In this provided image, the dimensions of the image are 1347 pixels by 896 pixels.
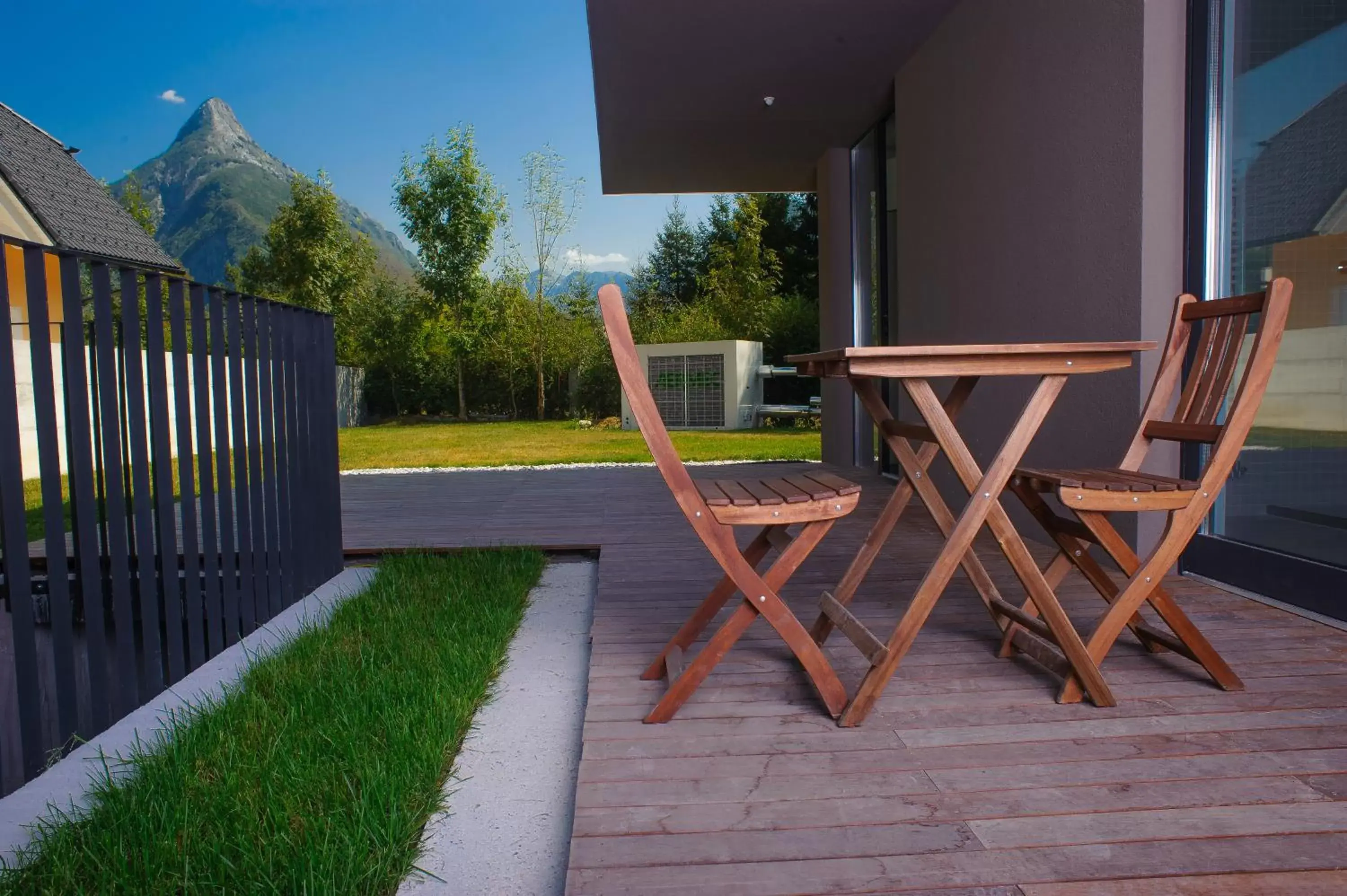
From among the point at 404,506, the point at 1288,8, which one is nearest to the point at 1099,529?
the point at 1288,8

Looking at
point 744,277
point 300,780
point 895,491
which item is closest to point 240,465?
point 300,780

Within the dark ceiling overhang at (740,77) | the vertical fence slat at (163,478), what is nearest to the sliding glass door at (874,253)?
the dark ceiling overhang at (740,77)

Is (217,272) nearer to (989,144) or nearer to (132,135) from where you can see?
(132,135)

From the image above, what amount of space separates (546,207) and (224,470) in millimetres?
16180

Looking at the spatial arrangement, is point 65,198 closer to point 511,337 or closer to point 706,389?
point 511,337

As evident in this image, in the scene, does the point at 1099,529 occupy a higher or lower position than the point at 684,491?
lower

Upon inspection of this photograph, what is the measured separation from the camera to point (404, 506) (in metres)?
5.87

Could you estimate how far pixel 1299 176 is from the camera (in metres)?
2.73

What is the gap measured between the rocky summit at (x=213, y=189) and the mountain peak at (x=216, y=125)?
66 millimetres

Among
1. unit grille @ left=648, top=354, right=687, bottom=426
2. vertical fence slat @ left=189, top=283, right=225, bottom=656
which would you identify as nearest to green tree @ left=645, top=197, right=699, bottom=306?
unit grille @ left=648, top=354, right=687, bottom=426

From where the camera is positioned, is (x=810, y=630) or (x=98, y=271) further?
(x=810, y=630)

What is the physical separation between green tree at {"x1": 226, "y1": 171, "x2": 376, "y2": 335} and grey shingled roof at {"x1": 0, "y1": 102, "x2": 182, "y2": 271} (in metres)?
2.36

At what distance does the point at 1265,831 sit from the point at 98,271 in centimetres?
274

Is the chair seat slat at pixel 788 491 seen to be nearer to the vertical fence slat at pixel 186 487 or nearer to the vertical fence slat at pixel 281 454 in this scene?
the vertical fence slat at pixel 186 487
